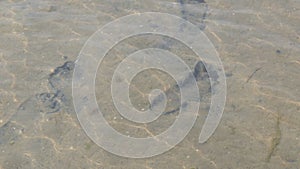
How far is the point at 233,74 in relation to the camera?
8156 mm

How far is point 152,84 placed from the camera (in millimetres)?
8031

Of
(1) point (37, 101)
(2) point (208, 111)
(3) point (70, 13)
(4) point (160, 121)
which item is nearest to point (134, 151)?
(4) point (160, 121)

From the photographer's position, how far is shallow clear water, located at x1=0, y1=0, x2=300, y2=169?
6.72 metres

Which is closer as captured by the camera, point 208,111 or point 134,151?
point 134,151

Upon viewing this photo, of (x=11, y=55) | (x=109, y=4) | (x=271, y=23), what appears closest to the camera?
(x=11, y=55)

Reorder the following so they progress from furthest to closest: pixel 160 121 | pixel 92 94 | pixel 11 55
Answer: pixel 11 55
pixel 92 94
pixel 160 121

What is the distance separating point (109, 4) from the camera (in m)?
10.2

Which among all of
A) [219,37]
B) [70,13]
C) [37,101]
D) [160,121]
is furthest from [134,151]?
[70,13]

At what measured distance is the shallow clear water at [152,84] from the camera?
6719mm

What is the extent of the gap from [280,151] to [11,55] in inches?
241

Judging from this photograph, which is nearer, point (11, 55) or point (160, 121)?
point (160, 121)

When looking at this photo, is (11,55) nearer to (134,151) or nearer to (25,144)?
(25,144)

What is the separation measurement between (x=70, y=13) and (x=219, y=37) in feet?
12.7

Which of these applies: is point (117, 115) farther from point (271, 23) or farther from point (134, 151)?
point (271, 23)
